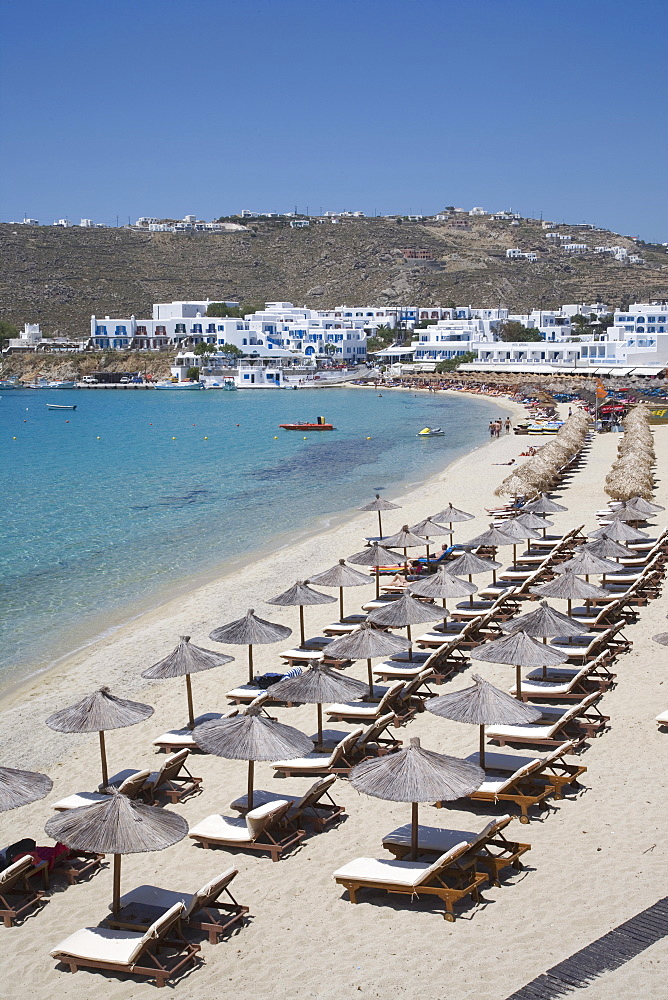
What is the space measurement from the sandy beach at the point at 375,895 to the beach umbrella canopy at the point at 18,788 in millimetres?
883

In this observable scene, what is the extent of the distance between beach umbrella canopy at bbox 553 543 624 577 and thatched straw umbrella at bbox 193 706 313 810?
733cm

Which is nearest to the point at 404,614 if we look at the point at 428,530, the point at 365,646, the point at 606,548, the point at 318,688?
the point at 365,646

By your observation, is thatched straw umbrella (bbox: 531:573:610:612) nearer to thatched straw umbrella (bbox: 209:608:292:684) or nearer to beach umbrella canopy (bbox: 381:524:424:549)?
beach umbrella canopy (bbox: 381:524:424:549)

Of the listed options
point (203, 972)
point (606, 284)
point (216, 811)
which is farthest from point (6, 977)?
point (606, 284)

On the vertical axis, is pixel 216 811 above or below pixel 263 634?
below

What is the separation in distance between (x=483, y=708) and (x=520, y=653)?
178cm

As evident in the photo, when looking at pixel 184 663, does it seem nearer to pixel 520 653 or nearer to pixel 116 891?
pixel 520 653

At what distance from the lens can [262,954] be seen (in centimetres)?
711

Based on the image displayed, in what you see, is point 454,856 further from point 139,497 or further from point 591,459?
point 591,459

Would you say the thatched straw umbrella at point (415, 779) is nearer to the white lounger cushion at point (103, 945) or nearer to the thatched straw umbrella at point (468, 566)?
the white lounger cushion at point (103, 945)

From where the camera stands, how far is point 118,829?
7.18 metres

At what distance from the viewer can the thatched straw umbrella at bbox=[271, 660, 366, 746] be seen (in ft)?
33.4

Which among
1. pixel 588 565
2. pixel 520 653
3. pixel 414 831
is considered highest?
pixel 588 565

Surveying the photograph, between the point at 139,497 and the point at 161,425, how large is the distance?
35927mm
